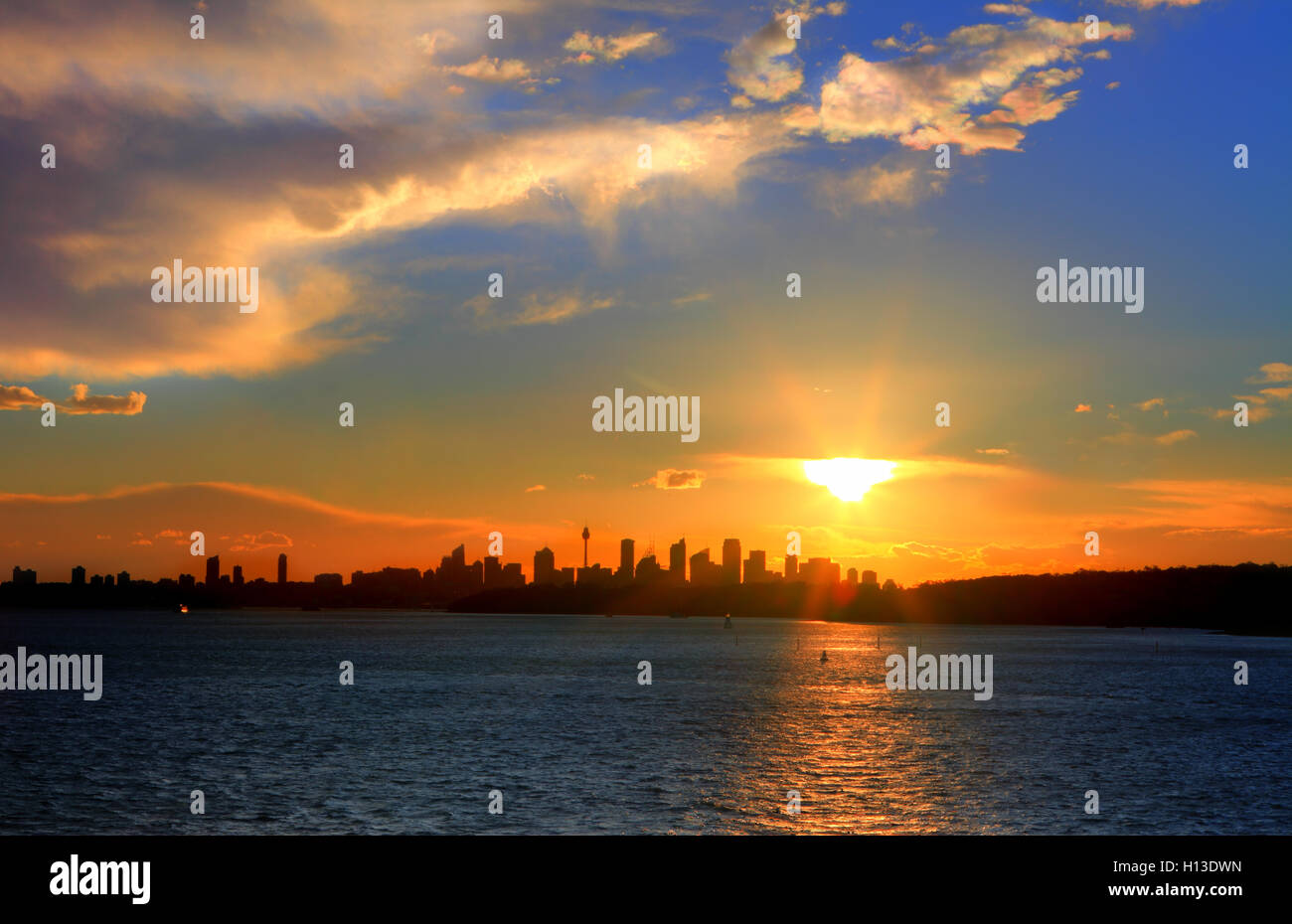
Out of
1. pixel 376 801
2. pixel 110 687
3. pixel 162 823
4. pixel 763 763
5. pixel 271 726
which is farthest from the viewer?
pixel 110 687

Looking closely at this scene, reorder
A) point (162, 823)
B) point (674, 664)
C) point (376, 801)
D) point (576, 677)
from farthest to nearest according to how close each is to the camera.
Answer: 1. point (674, 664)
2. point (576, 677)
3. point (376, 801)
4. point (162, 823)

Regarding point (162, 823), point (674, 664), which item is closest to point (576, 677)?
point (674, 664)

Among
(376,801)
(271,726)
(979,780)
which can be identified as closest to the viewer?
(376,801)

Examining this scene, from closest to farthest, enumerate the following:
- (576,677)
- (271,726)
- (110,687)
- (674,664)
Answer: (271,726) < (110,687) < (576,677) < (674,664)
